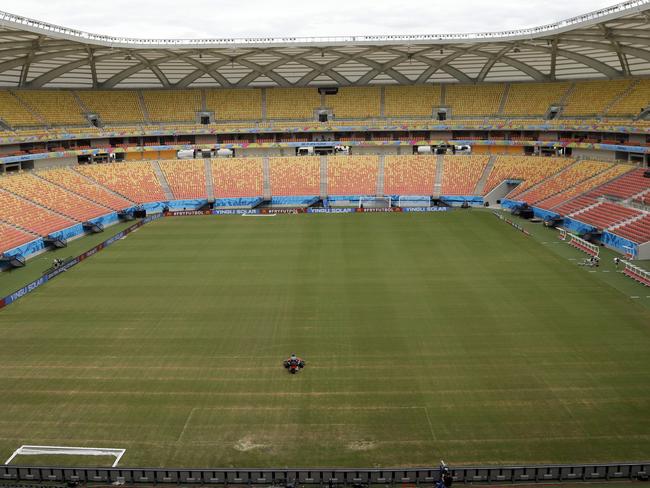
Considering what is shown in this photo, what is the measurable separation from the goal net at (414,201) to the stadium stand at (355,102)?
15864 mm

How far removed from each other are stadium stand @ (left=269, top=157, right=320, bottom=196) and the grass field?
25914 millimetres

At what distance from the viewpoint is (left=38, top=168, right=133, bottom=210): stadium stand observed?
2156 inches

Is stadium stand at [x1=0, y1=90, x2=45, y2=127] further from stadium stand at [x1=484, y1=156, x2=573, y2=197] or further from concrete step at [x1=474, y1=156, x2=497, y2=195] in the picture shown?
stadium stand at [x1=484, y1=156, x2=573, y2=197]

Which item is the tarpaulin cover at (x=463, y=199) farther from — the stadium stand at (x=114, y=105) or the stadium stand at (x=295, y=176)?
the stadium stand at (x=114, y=105)

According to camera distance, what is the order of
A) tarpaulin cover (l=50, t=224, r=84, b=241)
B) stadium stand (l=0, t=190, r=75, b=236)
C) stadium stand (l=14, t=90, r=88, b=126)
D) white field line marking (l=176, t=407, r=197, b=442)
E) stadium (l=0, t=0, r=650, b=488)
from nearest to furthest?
1. stadium (l=0, t=0, r=650, b=488)
2. white field line marking (l=176, t=407, r=197, b=442)
3. stadium stand (l=0, t=190, r=75, b=236)
4. tarpaulin cover (l=50, t=224, r=84, b=241)
5. stadium stand (l=14, t=90, r=88, b=126)

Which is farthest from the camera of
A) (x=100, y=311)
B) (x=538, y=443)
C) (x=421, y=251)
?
(x=421, y=251)

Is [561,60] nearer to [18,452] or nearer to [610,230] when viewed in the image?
[610,230]

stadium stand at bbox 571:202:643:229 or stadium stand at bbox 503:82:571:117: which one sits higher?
stadium stand at bbox 503:82:571:117

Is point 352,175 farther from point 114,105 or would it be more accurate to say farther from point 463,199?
point 114,105

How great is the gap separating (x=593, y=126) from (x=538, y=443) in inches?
2026

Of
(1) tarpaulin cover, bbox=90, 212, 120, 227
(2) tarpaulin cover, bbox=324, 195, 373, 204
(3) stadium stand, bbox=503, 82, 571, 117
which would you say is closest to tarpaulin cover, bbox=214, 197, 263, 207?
(2) tarpaulin cover, bbox=324, 195, 373, 204

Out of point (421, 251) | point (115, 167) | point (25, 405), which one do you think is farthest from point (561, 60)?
point (25, 405)

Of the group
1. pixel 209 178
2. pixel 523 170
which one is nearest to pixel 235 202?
pixel 209 178

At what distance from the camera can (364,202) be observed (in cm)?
6188
